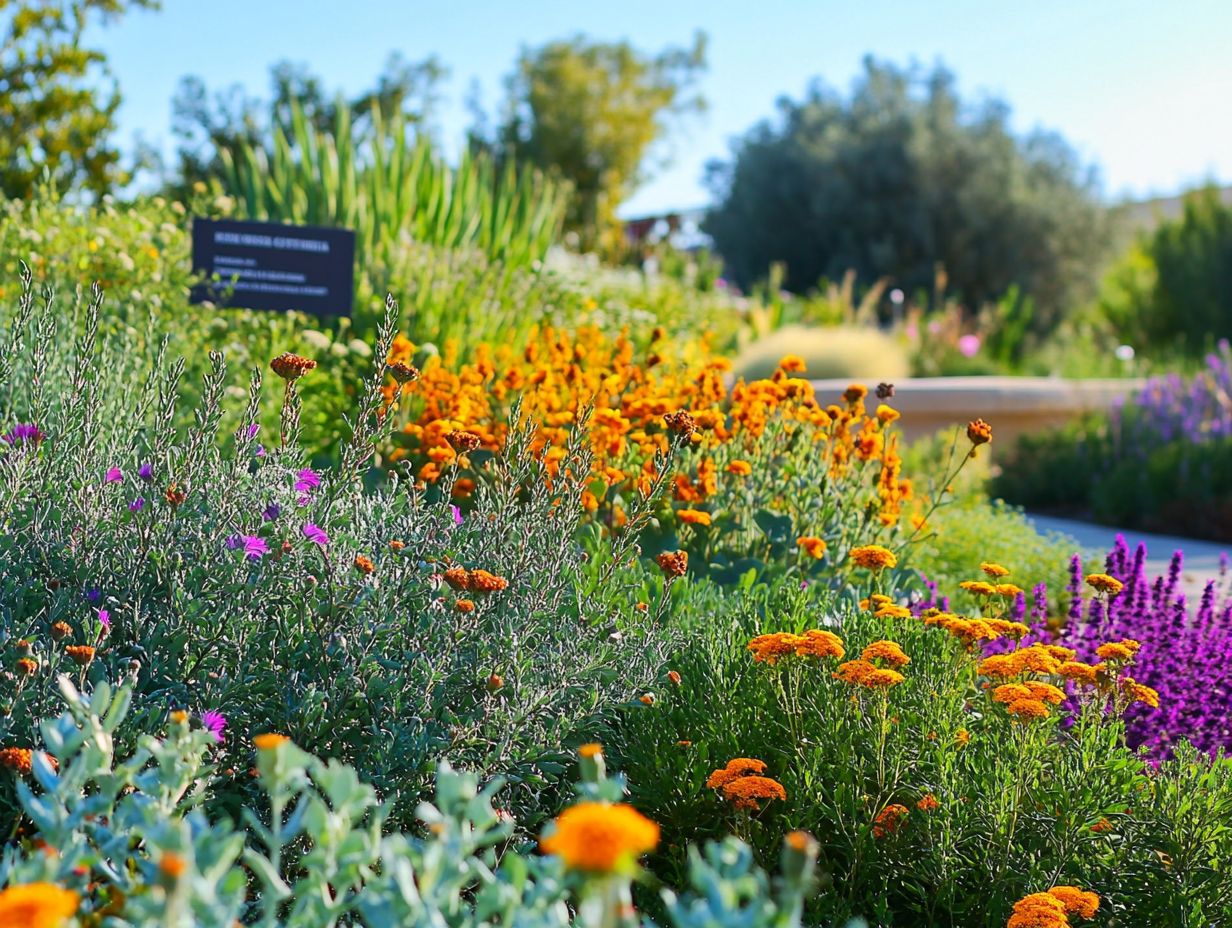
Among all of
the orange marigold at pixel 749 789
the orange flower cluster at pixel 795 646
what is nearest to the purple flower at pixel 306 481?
the orange flower cluster at pixel 795 646

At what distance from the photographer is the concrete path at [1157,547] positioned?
577 centimetres

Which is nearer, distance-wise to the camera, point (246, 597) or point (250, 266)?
point (246, 597)

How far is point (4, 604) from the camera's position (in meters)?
2.38

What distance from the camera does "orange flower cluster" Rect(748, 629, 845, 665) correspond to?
2.30m

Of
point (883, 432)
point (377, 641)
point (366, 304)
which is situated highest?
point (366, 304)

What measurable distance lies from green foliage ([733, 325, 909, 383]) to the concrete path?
1.99 metres

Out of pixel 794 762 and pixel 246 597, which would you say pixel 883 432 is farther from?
pixel 246 597

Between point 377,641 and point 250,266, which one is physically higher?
point 250,266

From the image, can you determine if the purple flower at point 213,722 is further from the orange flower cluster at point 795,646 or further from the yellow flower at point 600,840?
the yellow flower at point 600,840

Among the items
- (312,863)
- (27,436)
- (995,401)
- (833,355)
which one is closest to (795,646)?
(312,863)

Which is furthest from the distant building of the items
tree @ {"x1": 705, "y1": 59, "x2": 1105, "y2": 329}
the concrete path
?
the concrete path

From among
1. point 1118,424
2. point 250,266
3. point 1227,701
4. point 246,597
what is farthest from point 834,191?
point 246,597

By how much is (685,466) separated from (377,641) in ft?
6.25

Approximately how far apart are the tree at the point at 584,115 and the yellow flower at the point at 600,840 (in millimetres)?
27453
